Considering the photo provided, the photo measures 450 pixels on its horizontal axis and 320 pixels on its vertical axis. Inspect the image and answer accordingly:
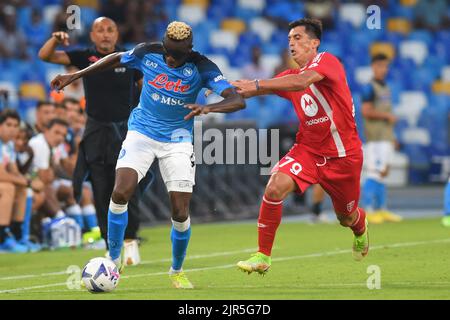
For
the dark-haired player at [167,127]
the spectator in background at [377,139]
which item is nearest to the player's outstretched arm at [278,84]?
the dark-haired player at [167,127]

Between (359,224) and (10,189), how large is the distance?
219 inches

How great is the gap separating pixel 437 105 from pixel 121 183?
1724 centimetres

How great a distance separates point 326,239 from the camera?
15578mm

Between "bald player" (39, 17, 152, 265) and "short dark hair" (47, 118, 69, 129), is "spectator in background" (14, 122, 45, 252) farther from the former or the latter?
"bald player" (39, 17, 152, 265)

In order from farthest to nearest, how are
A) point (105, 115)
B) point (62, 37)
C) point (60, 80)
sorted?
point (105, 115), point (62, 37), point (60, 80)

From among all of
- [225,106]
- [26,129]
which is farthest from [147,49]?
[26,129]

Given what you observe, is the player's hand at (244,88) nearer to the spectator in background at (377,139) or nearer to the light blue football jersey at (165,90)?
the light blue football jersey at (165,90)

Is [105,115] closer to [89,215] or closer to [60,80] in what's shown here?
[60,80]

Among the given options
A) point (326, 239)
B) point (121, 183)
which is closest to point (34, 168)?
point (326, 239)

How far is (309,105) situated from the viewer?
34.4 feet

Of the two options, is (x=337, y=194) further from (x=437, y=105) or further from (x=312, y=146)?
(x=437, y=105)

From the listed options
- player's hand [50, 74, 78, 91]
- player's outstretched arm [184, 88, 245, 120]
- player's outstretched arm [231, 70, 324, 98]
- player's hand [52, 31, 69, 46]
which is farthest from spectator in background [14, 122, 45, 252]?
player's outstretched arm [184, 88, 245, 120]

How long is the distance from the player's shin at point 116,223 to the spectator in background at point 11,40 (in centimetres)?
1256

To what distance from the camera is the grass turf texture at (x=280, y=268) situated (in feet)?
30.9
